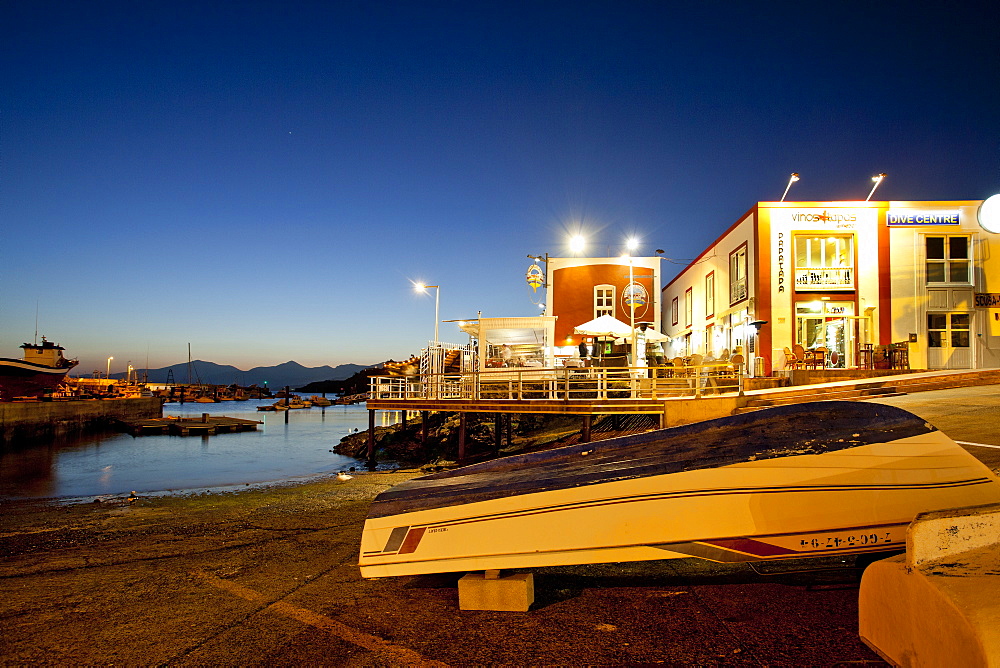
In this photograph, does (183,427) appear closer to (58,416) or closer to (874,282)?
(58,416)

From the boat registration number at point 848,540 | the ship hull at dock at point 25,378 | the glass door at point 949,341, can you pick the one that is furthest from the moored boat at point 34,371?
the glass door at point 949,341

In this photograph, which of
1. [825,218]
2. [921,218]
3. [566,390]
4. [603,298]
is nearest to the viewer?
[566,390]

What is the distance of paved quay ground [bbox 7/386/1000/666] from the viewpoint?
139 inches

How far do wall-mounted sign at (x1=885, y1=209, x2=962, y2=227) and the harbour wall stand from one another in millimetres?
50094

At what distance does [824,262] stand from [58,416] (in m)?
54.2

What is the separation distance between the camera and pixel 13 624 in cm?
440

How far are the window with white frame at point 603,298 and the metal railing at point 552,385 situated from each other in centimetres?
1078

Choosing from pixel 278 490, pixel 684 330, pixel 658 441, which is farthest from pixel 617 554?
pixel 684 330

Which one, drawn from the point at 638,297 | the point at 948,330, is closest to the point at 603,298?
the point at 638,297

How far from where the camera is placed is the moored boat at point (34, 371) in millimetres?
47281

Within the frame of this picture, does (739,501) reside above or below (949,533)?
below

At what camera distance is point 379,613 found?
13.9 feet

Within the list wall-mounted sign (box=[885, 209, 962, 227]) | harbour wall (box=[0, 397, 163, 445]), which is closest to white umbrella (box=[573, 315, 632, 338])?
wall-mounted sign (box=[885, 209, 962, 227])

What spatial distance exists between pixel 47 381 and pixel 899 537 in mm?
67607
